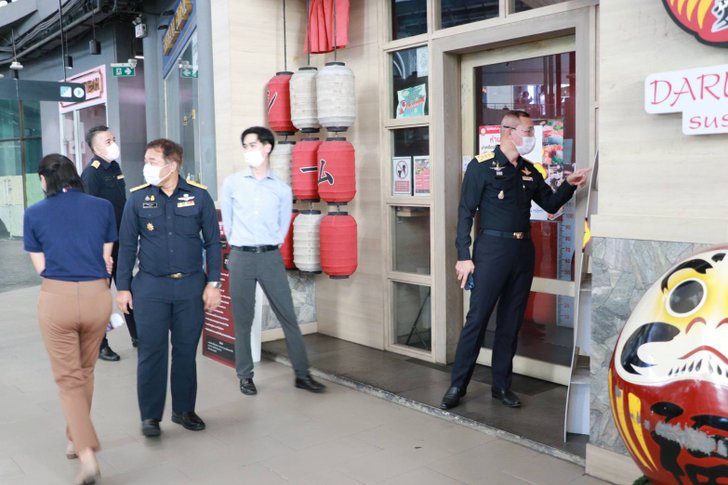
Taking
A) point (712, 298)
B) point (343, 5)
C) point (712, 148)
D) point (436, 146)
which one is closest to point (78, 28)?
point (343, 5)

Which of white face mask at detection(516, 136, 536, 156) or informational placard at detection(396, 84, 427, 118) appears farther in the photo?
informational placard at detection(396, 84, 427, 118)

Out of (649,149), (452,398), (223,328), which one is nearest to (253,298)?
(223,328)

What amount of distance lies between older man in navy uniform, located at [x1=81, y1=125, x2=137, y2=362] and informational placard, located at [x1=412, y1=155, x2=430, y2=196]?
202 cm

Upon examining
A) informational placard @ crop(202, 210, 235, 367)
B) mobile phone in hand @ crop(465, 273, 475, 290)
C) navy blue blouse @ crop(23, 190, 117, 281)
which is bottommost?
informational placard @ crop(202, 210, 235, 367)

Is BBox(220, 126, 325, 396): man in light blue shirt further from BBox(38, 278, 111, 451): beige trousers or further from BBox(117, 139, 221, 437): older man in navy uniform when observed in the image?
BBox(38, 278, 111, 451): beige trousers

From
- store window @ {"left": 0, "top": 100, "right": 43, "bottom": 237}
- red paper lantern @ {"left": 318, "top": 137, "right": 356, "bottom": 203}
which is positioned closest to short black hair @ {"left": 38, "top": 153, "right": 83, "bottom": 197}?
red paper lantern @ {"left": 318, "top": 137, "right": 356, "bottom": 203}

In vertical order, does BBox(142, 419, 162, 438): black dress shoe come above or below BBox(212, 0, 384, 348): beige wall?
below

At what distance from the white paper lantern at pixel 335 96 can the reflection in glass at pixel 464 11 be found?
727 millimetres

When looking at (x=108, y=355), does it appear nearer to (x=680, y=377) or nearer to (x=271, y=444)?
(x=271, y=444)

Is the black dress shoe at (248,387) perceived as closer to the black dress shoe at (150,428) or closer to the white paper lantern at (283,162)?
the black dress shoe at (150,428)

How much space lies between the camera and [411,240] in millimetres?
5199

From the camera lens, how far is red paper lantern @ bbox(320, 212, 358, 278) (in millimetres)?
5105

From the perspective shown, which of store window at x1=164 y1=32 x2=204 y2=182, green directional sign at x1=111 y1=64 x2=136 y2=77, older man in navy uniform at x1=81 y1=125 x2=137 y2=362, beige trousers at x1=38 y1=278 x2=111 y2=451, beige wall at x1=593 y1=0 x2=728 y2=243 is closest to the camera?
beige wall at x1=593 y1=0 x2=728 y2=243

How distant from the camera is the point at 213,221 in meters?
3.85
